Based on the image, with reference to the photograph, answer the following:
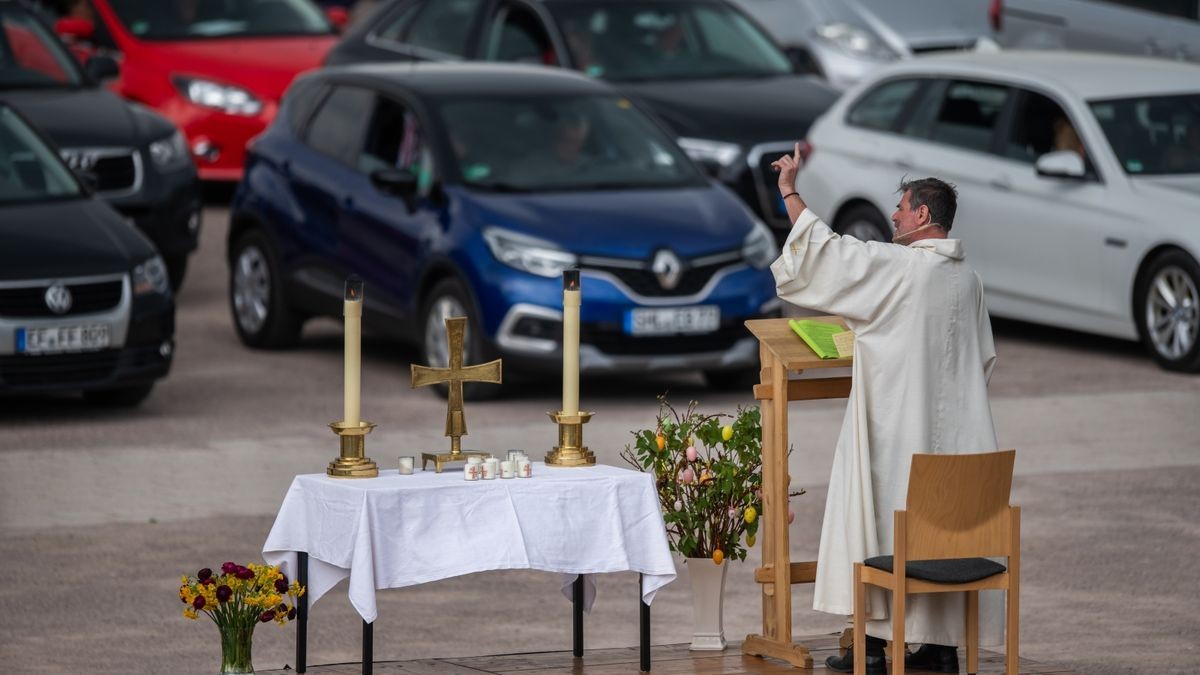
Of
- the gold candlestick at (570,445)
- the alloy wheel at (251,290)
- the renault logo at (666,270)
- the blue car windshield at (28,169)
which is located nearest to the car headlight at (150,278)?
the blue car windshield at (28,169)

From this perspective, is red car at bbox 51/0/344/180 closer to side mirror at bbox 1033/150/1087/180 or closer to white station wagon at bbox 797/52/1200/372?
white station wagon at bbox 797/52/1200/372

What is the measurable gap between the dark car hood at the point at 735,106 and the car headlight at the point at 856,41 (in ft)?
11.3

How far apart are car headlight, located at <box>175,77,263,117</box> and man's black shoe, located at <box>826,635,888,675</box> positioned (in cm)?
1246

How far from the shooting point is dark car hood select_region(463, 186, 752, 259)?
13.4m

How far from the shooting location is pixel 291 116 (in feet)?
50.5

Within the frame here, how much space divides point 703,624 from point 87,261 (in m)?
5.71

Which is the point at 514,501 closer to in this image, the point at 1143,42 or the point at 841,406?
the point at 841,406

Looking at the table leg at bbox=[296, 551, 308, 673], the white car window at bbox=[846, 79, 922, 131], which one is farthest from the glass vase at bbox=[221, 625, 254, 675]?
the white car window at bbox=[846, 79, 922, 131]

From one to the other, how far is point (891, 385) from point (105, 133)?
31.8 feet

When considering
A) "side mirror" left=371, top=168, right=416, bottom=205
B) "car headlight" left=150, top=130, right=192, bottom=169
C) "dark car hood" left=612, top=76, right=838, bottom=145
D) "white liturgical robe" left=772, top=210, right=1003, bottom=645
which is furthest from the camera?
"dark car hood" left=612, top=76, right=838, bottom=145

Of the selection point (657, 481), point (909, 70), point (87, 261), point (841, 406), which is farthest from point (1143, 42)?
point (657, 481)

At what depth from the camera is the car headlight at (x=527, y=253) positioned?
1329cm

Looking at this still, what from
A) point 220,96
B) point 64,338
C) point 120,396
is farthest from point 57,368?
point 220,96

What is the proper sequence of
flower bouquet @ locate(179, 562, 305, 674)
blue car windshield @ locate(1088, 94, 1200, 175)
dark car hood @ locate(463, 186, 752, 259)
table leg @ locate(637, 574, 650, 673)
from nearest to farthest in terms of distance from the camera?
flower bouquet @ locate(179, 562, 305, 674)
table leg @ locate(637, 574, 650, 673)
dark car hood @ locate(463, 186, 752, 259)
blue car windshield @ locate(1088, 94, 1200, 175)
